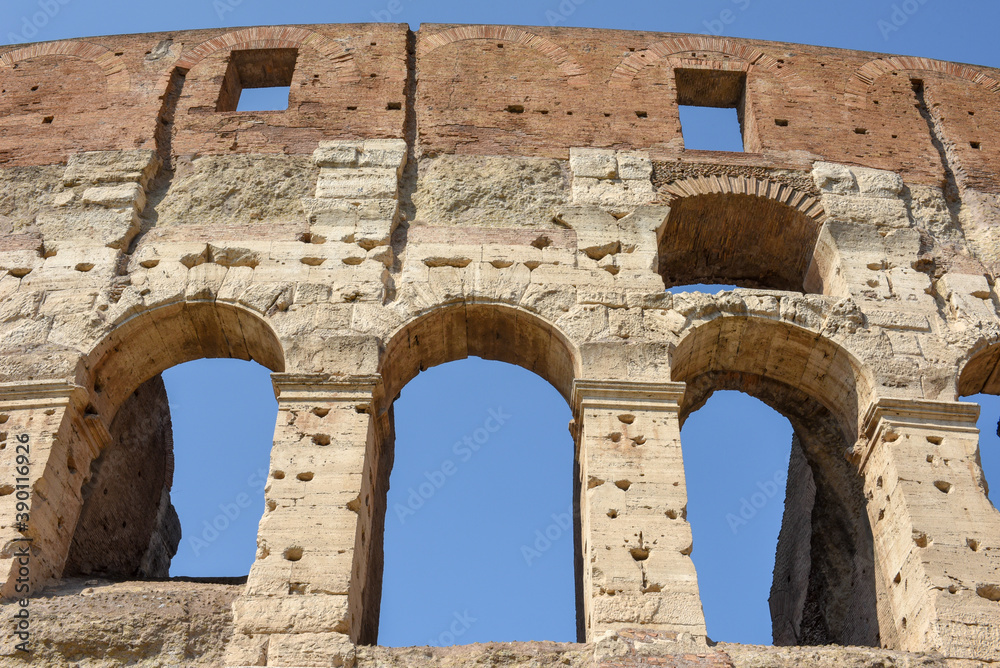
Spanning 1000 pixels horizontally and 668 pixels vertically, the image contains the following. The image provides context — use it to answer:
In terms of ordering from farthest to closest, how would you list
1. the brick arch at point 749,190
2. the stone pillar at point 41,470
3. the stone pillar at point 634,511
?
the brick arch at point 749,190 < the stone pillar at point 41,470 < the stone pillar at point 634,511

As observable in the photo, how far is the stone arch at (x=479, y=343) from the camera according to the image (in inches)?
364

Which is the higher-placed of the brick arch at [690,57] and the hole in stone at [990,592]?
the brick arch at [690,57]

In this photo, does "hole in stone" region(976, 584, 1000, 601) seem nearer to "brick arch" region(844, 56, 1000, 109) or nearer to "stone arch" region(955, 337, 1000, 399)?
"stone arch" region(955, 337, 1000, 399)

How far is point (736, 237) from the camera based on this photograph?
10930mm

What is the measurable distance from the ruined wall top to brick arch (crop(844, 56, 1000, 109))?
2 cm

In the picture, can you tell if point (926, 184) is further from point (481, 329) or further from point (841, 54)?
point (481, 329)

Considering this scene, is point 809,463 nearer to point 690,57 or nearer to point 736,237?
point 736,237

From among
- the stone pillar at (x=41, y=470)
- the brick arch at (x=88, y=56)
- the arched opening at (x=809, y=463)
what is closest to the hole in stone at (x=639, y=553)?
the arched opening at (x=809, y=463)

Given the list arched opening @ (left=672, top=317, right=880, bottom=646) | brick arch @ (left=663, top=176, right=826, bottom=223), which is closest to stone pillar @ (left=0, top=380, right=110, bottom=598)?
arched opening @ (left=672, top=317, right=880, bottom=646)

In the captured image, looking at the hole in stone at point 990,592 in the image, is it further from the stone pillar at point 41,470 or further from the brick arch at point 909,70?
the stone pillar at point 41,470

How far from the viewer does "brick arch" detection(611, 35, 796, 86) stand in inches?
471

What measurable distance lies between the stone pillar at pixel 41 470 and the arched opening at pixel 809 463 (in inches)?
188

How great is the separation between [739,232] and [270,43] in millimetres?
5246

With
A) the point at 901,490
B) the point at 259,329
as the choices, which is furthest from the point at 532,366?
the point at 901,490
